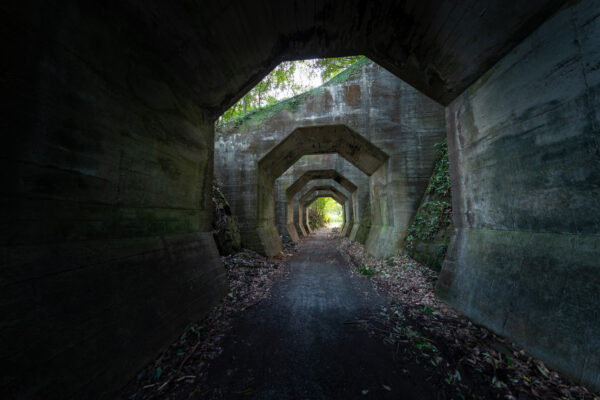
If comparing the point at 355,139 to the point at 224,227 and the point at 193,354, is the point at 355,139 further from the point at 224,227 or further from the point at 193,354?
the point at 193,354

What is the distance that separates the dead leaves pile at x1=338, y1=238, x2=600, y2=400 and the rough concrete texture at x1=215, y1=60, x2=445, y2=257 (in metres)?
4.00

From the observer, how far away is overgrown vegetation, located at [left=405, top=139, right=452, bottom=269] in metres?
5.84

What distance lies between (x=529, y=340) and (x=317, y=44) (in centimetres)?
602

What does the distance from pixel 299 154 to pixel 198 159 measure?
278 inches

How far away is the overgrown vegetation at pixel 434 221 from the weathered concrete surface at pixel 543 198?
2.04 meters

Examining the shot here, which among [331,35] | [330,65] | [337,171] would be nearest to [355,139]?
[331,35]

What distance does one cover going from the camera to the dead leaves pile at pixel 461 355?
215 cm

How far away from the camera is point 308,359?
267cm

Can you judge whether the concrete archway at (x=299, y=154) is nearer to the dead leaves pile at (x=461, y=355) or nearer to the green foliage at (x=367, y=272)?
the green foliage at (x=367, y=272)

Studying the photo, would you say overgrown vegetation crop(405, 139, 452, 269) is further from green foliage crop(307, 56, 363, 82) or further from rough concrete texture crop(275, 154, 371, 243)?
green foliage crop(307, 56, 363, 82)

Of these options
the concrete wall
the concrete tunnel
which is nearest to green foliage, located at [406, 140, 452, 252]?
the concrete tunnel

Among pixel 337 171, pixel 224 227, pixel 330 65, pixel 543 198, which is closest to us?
pixel 543 198

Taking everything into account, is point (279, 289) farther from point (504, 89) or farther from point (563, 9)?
point (563, 9)

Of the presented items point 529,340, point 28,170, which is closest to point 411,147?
point 529,340
